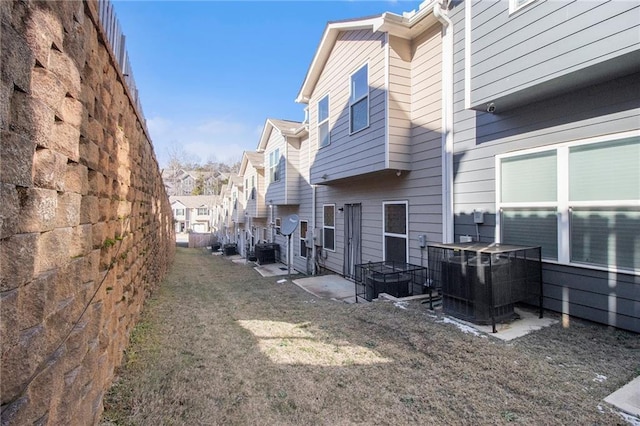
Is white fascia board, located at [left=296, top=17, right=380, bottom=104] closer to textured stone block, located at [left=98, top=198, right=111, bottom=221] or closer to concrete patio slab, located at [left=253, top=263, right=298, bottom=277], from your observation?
textured stone block, located at [left=98, top=198, right=111, bottom=221]

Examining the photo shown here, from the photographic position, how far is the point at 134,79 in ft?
13.7

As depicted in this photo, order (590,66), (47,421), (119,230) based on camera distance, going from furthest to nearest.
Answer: (590,66)
(119,230)
(47,421)

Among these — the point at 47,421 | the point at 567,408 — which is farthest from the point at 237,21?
the point at 567,408

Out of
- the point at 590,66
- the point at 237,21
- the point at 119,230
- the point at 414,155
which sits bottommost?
the point at 119,230

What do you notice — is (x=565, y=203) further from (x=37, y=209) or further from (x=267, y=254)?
(x=267, y=254)

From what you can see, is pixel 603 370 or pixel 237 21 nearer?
pixel 603 370

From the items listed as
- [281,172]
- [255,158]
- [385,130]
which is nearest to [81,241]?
[385,130]

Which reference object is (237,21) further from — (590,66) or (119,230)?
(590,66)

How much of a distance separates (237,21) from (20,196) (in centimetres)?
794

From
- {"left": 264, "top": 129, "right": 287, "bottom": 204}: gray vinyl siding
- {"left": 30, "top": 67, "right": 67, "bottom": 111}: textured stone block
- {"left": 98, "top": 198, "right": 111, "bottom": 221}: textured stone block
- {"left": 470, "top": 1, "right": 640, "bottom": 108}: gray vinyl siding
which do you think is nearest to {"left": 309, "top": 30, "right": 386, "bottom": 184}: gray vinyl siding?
{"left": 470, "top": 1, "right": 640, "bottom": 108}: gray vinyl siding

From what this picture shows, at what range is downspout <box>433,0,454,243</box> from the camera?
5.45 metres

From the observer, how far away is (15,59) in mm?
1170

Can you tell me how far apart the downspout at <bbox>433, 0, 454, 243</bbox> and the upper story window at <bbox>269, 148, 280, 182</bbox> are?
8.66m

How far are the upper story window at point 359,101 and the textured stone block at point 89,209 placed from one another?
5.42m
